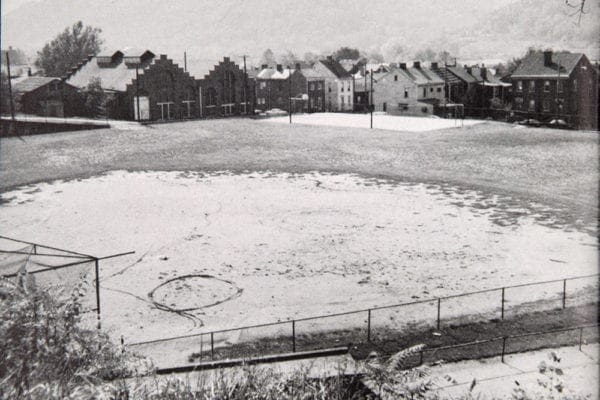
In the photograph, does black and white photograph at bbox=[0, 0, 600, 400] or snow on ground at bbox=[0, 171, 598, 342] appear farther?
snow on ground at bbox=[0, 171, 598, 342]

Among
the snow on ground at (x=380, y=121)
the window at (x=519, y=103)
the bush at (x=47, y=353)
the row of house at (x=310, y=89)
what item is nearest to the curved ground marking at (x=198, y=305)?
the bush at (x=47, y=353)

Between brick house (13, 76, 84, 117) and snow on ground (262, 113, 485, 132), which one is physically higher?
brick house (13, 76, 84, 117)

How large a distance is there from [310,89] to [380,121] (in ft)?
83.0

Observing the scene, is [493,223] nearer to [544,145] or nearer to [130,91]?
[544,145]

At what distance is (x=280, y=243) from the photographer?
30.4m

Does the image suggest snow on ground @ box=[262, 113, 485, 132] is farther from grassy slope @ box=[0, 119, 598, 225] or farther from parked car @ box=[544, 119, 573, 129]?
parked car @ box=[544, 119, 573, 129]

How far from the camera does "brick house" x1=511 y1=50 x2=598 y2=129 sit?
274 feet

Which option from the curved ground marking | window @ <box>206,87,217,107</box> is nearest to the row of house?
window @ <box>206,87,217,107</box>

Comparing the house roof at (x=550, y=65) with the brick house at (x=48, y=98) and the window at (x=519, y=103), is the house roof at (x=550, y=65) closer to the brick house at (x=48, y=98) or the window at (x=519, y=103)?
the window at (x=519, y=103)

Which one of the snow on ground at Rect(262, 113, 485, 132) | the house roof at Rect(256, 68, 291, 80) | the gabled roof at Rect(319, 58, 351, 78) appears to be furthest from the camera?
the gabled roof at Rect(319, 58, 351, 78)

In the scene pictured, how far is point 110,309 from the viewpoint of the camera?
22500mm

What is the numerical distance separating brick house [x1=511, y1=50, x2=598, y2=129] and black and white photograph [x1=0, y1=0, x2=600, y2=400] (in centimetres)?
870

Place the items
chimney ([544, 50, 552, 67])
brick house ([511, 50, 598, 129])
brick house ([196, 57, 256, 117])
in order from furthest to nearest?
chimney ([544, 50, 552, 67]) → brick house ([511, 50, 598, 129]) → brick house ([196, 57, 256, 117])

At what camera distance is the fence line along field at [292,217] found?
24281mm
